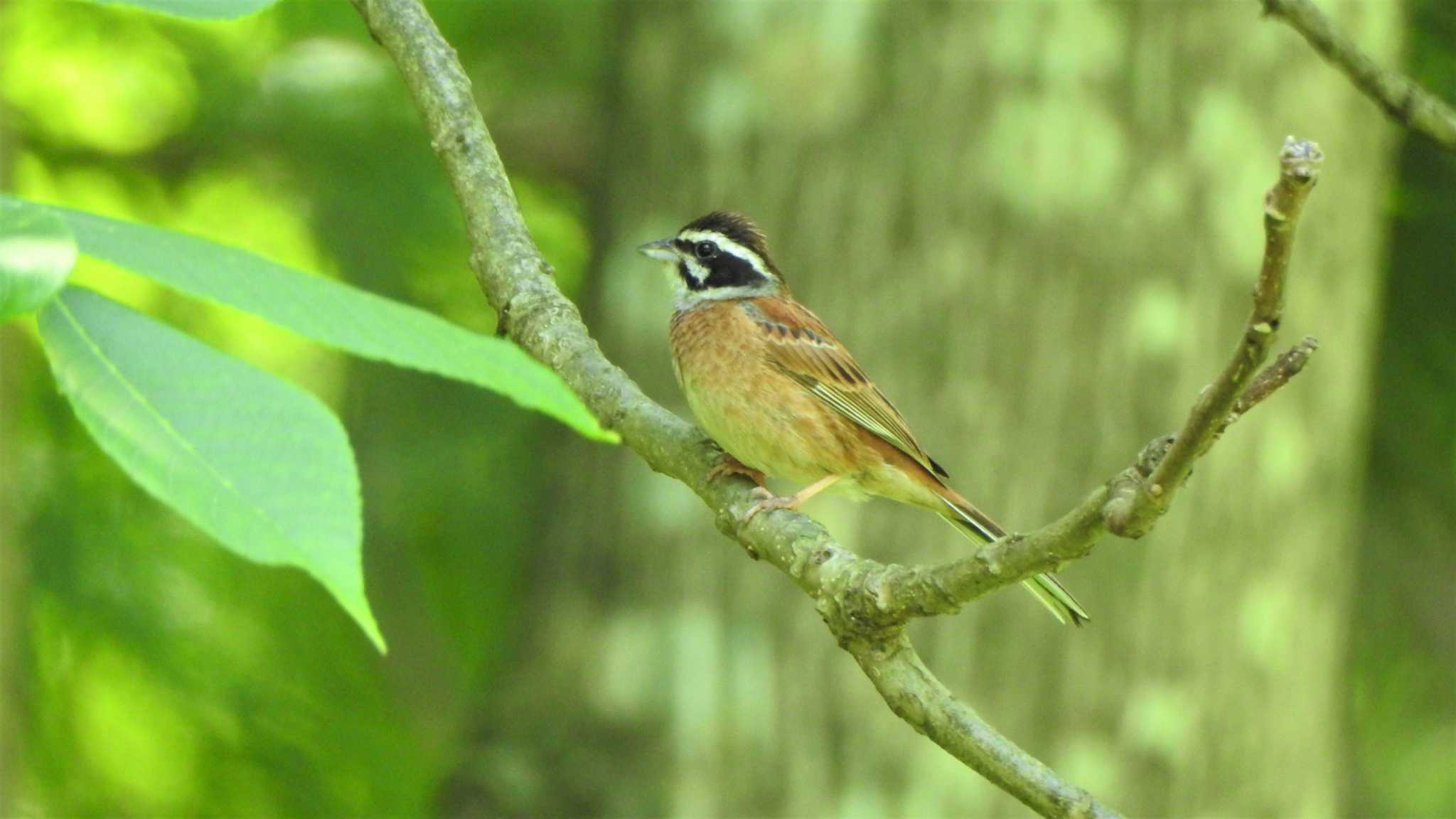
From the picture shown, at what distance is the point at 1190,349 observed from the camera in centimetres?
670

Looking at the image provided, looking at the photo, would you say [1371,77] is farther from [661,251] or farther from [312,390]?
[312,390]

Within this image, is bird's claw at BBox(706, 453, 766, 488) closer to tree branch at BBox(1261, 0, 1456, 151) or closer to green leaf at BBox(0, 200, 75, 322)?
tree branch at BBox(1261, 0, 1456, 151)

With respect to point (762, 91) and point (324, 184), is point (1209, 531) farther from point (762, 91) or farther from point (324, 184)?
point (324, 184)

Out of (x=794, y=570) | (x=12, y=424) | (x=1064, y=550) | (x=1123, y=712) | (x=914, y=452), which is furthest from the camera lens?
(x=1123, y=712)

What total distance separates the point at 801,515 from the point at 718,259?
2845 millimetres

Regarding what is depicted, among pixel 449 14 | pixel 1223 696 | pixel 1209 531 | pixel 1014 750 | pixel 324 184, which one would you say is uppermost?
pixel 449 14

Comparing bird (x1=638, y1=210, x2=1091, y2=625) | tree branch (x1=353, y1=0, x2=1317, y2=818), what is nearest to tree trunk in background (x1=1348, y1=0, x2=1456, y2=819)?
bird (x1=638, y1=210, x2=1091, y2=625)

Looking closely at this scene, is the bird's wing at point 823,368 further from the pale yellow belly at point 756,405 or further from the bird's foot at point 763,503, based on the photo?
the bird's foot at point 763,503

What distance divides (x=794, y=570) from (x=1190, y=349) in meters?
4.04

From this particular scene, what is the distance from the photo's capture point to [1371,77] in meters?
4.14

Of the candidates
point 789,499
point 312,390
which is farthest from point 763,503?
point 312,390

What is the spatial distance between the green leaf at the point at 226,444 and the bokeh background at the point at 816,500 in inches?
185

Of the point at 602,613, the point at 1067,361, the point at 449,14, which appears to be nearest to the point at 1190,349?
the point at 1067,361

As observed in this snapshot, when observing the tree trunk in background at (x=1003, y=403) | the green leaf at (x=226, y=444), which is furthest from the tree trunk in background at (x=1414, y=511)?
the green leaf at (x=226, y=444)
